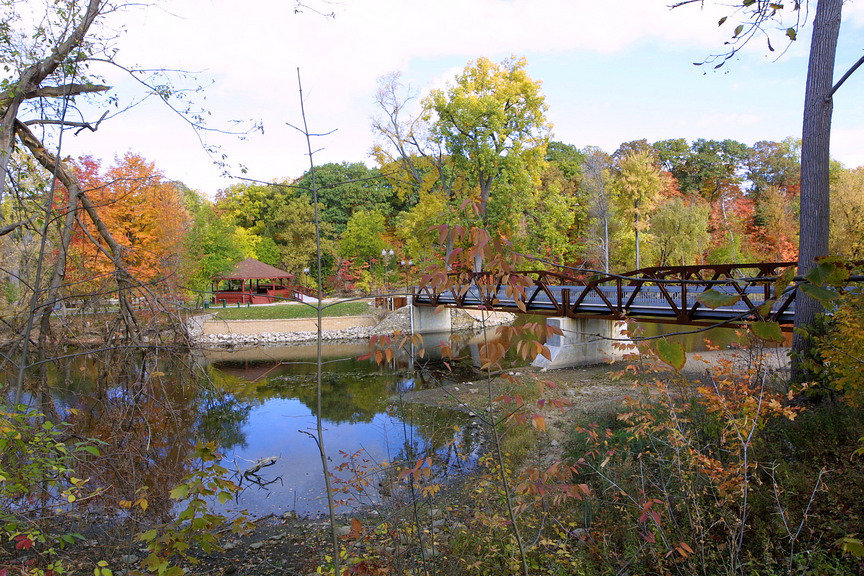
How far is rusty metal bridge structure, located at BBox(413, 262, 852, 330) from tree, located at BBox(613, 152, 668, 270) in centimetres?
901

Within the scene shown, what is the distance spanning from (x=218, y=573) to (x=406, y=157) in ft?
69.2

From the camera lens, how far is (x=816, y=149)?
6.69 metres

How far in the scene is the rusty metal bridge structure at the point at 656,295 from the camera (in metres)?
1.21

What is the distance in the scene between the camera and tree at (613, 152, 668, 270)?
83.4ft

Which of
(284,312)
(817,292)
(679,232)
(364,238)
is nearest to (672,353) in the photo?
(817,292)

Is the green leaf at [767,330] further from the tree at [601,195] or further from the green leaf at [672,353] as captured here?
the tree at [601,195]

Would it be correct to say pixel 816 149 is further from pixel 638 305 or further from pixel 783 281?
pixel 638 305

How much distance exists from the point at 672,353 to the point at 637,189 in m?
26.3

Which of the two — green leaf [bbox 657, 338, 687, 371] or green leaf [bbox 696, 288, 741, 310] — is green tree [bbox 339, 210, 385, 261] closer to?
green leaf [bbox 657, 338, 687, 371]

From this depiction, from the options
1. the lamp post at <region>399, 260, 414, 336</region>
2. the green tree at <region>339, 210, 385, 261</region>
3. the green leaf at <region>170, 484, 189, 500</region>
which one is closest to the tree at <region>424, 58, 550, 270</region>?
the lamp post at <region>399, 260, 414, 336</region>

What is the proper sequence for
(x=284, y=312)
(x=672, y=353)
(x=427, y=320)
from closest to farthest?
(x=672, y=353)
(x=427, y=320)
(x=284, y=312)

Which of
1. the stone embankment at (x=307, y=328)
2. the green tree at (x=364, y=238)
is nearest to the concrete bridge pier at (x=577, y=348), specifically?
the stone embankment at (x=307, y=328)

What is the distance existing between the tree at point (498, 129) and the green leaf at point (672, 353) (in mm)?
20756

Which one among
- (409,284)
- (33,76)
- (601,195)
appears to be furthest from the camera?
(601,195)
